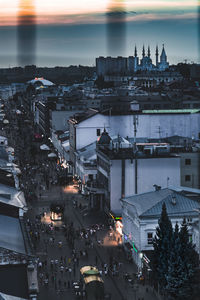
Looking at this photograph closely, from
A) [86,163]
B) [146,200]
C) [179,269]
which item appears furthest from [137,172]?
[179,269]

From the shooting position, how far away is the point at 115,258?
32.5 m

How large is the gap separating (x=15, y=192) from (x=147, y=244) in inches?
373

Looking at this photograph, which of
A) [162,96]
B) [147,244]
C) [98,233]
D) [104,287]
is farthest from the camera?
[162,96]

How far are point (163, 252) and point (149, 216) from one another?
4.90 metres

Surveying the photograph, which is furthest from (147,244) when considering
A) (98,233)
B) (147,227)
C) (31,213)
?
(31,213)

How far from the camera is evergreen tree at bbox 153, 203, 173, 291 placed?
26006mm

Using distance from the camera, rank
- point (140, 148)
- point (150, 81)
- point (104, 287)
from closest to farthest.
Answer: point (104, 287) < point (140, 148) < point (150, 81)

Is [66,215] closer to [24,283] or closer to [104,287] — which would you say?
[104,287]

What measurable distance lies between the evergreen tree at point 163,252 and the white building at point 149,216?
111 inches

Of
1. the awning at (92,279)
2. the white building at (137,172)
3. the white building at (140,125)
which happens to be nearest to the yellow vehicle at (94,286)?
the awning at (92,279)

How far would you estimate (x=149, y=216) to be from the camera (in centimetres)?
3114

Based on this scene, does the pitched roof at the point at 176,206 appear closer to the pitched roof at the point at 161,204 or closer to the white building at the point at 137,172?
the pitched roof at the point at 161,204

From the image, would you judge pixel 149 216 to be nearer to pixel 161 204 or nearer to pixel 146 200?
pixel 161 204

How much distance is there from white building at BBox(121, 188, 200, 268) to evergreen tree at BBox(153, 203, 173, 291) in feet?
9.27
